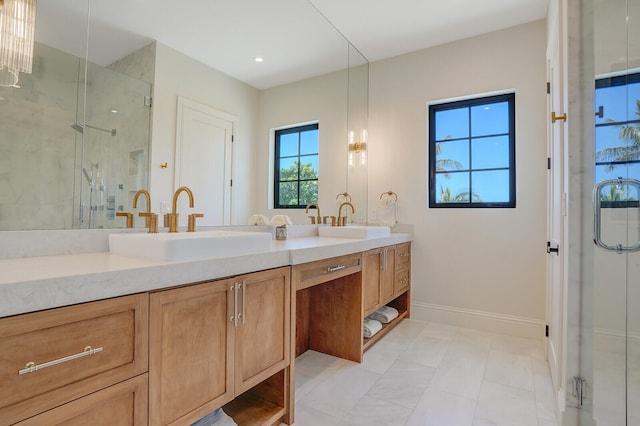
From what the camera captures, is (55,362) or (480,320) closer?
(55,362)

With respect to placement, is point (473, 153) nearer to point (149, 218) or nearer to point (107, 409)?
point (149, 218)

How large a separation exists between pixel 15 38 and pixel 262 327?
4.83 ft

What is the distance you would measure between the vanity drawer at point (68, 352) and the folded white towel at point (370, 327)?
1.86m

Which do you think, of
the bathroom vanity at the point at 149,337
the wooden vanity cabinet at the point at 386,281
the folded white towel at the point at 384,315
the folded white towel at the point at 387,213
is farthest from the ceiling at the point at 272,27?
the folded white towel at the point at 384,315

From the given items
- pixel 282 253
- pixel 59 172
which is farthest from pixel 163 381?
pixel 59 172

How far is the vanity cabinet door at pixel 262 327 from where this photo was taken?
1.37 m

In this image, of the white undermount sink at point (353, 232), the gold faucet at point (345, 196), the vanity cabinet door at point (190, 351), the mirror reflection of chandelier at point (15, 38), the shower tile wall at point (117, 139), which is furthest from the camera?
the gold faucet at point (345, 196)

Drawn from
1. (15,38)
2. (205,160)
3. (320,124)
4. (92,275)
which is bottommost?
(92,275)

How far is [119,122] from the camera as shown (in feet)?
4.90

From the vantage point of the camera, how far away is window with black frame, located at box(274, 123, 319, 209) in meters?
2.50

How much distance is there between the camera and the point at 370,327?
265 centimetres

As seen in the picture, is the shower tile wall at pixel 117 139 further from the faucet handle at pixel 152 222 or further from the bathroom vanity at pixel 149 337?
the bathroom vanity at pixel 149 337

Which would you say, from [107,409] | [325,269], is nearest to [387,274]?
[325,269]

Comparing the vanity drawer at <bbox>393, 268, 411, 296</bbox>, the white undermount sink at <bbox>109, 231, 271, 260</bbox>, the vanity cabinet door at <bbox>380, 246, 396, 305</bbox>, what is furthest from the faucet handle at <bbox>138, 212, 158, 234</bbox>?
the vanity drawer at <bbox>393, 268, 411, 296</bbox>
